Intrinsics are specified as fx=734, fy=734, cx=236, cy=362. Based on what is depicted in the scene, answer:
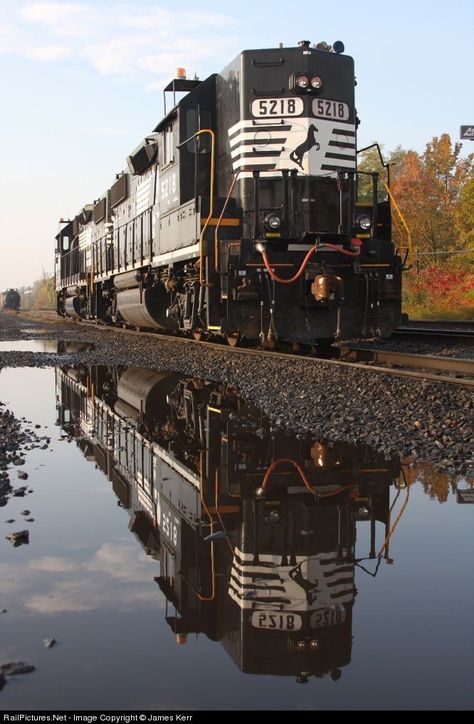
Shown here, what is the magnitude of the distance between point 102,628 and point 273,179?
344 inches

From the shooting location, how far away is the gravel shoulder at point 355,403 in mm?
5253

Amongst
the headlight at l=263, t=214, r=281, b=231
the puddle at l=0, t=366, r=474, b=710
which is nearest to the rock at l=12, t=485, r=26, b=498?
the puddle at l=0, t=366, r=474, b=710

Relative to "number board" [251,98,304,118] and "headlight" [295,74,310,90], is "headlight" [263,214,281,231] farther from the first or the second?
"headlight" [295,74,310,90]

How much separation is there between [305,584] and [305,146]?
8.49 m

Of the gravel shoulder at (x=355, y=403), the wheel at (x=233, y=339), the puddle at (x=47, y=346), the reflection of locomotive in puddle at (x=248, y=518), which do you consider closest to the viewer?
the reflection of locomotive in puddle at (x=248, y=518)

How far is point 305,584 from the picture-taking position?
284 centimetres

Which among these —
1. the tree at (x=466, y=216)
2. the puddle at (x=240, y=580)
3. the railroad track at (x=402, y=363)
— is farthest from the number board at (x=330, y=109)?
the tree at (x=466, y=216)

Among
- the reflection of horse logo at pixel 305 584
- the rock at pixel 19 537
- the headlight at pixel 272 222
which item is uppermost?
the headlight at pixel 272 222

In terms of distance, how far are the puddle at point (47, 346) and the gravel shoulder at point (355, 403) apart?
12.0 feet

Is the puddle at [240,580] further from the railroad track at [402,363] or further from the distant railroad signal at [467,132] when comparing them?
the distant railroad signal at [467,132]

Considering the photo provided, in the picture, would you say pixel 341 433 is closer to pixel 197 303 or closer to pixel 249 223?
pixel 249 223

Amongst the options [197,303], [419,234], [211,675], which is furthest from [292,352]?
[419,234]

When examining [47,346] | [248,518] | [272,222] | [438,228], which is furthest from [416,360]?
[438,228]

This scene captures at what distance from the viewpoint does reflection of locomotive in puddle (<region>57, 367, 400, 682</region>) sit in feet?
8.15
